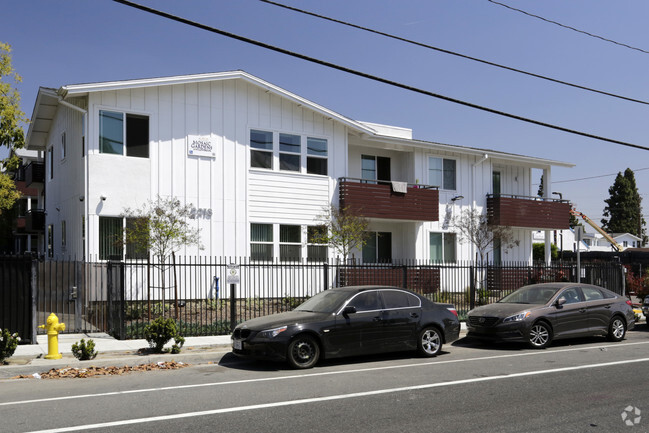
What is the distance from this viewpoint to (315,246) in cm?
2233

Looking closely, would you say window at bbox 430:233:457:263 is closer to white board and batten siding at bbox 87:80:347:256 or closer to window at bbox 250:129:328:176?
white board and batten siding at bbox 87:80:347:256

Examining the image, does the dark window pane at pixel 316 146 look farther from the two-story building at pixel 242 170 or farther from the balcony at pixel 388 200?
the balcony at pixel 388 200

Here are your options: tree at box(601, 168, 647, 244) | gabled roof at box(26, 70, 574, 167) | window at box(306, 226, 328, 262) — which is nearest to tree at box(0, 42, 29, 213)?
gabled roof at box(26, 70, 574, 167)

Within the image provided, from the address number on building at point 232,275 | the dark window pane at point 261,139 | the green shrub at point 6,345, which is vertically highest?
the dark window pane at point 261,139

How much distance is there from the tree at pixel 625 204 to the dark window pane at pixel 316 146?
63.3m

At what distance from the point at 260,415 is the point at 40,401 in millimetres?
3083

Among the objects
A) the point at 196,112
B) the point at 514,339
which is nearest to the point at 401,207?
the point at 196,112

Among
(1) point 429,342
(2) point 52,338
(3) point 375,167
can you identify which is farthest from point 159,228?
(3) point 375,167

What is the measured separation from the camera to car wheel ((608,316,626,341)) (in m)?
14.3

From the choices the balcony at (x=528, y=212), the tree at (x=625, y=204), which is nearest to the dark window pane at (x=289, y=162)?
the balcony at (x=528, y=212)

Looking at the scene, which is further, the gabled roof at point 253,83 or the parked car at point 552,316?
the gabled roof at point 253,83

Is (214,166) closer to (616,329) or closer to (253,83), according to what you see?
(253,83)

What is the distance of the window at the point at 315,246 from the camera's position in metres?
22.0

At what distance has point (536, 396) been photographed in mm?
7945
